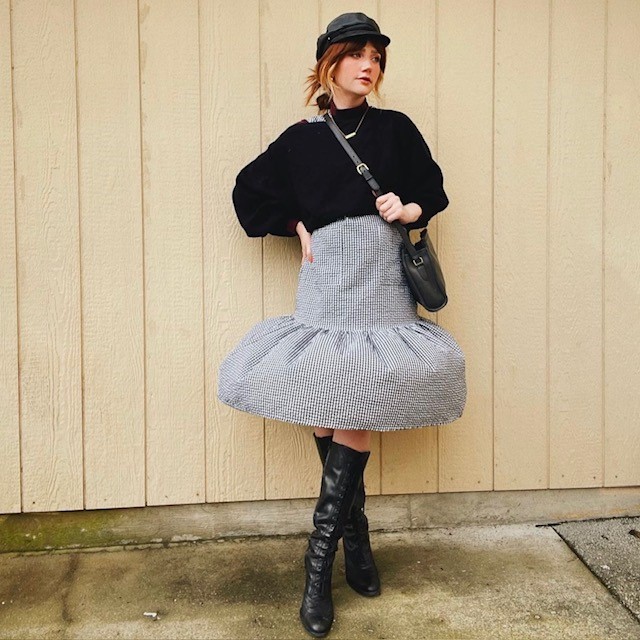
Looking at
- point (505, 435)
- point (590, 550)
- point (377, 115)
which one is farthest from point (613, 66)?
point (590, 550)

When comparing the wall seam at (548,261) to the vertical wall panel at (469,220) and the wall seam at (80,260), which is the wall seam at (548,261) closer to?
the vertical wall panel at (469,220)

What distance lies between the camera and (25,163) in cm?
200

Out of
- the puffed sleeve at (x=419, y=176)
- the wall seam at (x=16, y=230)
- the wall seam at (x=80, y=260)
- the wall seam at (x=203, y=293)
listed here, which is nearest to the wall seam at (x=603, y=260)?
the puffed sleeve at (x=419, y=176)

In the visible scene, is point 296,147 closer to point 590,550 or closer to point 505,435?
point 505,435

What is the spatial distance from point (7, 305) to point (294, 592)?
4.32 feet

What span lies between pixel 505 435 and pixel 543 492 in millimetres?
275

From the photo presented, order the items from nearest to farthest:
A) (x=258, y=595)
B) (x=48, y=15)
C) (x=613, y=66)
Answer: (x=258, y=595)
(x=48, y=15)
(x=613, y=66)

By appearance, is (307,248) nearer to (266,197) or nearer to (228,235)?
(266,197)

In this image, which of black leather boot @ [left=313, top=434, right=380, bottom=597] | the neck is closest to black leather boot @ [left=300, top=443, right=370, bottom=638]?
black leather boot @ [left=313, top=434, right=380, bottom=597]

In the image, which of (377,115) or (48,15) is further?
(48,15)

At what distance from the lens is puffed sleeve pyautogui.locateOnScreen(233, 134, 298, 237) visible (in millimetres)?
1860

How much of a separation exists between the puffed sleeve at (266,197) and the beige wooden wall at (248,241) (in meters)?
0.18

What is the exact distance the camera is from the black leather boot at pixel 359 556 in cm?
179

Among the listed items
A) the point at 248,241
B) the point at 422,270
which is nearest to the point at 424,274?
the point at 422,270
